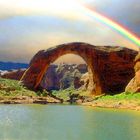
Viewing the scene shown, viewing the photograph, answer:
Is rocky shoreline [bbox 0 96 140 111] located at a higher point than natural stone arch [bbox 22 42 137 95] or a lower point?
lower

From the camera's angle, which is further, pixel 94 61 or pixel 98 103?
pixel 94 61

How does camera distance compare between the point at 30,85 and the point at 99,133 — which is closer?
the point at 99,133

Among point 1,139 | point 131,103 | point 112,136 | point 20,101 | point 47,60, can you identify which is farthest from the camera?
point 47,60

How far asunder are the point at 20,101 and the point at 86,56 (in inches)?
1504

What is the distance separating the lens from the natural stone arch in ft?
357

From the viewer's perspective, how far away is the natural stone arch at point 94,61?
357 ft

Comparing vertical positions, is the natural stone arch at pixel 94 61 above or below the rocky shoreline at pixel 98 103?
above

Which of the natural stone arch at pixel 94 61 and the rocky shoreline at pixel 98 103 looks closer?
the rocky shoreline at pixel 98 103

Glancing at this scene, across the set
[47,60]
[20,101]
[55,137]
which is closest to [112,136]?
[55,137]

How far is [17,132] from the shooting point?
85.9ft

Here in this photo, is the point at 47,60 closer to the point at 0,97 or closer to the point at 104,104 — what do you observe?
the point at 0,97

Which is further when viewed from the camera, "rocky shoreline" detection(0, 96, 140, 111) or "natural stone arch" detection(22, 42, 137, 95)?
"natural stone arch" detection(22, 42, 137, 95)

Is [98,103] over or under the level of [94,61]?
under

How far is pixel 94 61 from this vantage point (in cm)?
→ 11288
